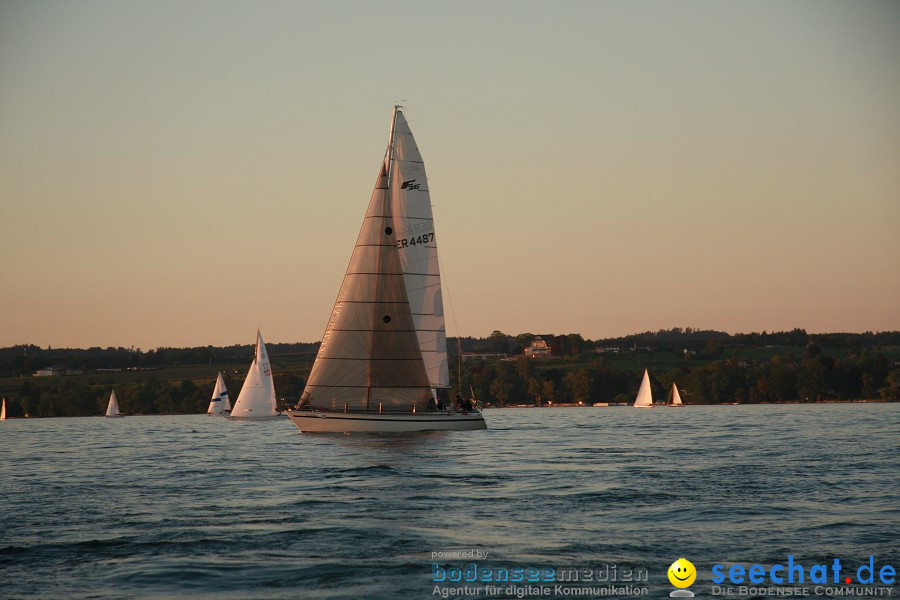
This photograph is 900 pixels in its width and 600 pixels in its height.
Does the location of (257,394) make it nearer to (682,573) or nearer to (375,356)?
(375,356)

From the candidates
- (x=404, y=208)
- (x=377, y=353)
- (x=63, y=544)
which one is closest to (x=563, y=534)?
(x=63, y=544)

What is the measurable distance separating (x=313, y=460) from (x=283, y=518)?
20.0m

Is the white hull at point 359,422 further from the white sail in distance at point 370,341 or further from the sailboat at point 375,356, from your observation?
the white sail in distance at point 370,341

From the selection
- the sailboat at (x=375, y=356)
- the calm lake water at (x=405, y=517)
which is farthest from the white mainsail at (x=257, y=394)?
the calm lake water at (x=405, y=517)

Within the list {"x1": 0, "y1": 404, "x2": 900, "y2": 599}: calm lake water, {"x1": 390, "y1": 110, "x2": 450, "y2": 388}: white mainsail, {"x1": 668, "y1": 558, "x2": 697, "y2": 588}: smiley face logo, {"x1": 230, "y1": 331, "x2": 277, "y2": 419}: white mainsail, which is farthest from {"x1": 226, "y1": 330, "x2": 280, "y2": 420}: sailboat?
{"x1": 668, "y1": 558, "x2": 697, "y2": 588}: smiley face logo

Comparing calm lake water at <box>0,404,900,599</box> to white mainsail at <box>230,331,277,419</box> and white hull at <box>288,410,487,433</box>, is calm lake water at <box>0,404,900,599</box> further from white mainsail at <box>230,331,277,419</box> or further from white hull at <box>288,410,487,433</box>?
white mainsail at <box>230,331,277,419</box>

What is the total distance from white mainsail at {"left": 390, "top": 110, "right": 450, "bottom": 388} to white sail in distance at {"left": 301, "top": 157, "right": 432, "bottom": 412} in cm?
320

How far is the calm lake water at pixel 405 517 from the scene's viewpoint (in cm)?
2366

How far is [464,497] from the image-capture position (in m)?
36.2

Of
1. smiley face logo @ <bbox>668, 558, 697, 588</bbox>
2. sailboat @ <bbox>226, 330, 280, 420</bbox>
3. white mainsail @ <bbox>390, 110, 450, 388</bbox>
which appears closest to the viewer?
smiley face logo @ <bbox>668, 558, 697, 588</bbox>

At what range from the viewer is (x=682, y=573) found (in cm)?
2292

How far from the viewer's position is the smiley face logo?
873 inches

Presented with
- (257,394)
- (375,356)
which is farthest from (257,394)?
(375,356)

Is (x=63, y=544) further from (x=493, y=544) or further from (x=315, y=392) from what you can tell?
(x=315, y=392)
